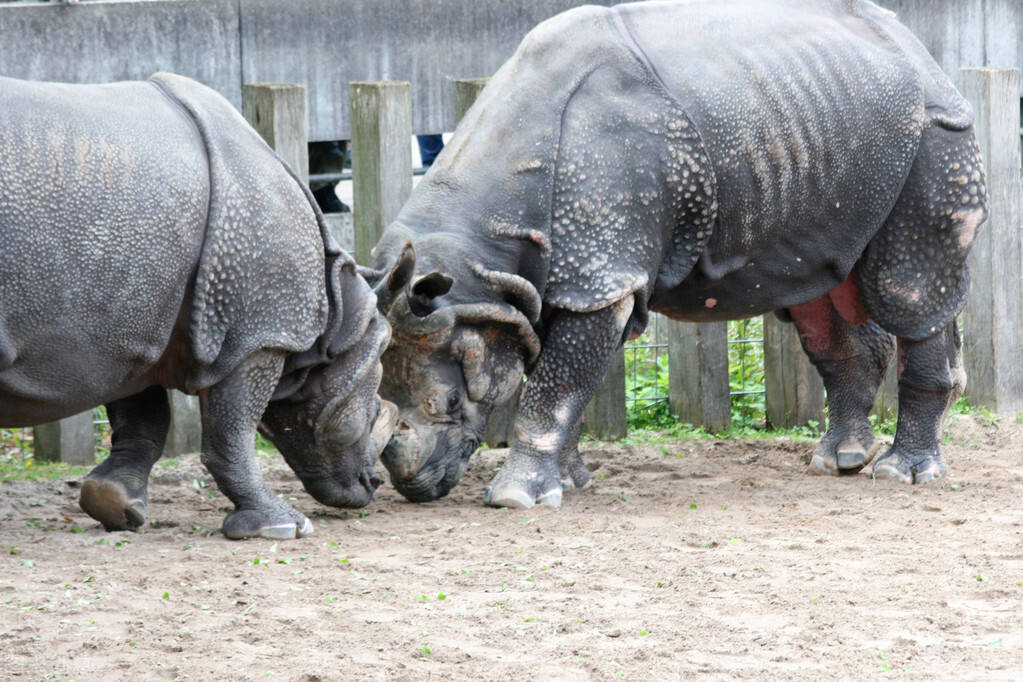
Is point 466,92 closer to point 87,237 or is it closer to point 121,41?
point 121,41

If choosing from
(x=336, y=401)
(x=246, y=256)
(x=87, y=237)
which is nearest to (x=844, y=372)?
(x=336, y=401)

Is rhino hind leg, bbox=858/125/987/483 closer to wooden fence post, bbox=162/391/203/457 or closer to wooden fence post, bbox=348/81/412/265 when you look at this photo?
wooden fence post, bbox=348/81/412/265

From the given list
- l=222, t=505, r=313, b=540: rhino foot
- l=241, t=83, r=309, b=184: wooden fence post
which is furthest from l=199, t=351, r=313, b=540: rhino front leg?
l=241, t=83, r=309, b=184: wooden fence post

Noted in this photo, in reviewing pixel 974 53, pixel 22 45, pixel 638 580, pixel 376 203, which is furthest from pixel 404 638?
pixel 974 53

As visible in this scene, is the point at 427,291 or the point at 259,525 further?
the point at 427,291

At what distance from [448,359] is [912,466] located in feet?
7.28

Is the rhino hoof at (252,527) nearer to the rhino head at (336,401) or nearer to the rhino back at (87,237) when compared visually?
the rhino head at (336,401)

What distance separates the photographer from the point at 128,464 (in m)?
5.66

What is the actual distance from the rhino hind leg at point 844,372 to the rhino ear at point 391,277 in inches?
89.4

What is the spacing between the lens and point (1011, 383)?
8.45 meters

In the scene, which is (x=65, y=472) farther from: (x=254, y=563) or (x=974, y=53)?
(x=974, y=53)

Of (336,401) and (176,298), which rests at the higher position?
(176,298)

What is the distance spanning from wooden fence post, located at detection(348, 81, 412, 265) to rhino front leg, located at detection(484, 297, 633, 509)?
1.39 meters

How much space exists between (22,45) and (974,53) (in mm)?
6934
